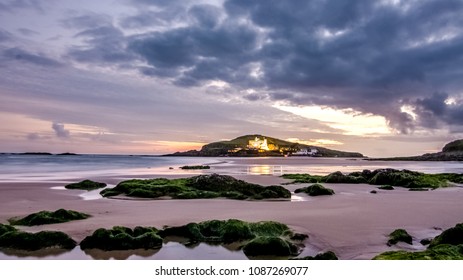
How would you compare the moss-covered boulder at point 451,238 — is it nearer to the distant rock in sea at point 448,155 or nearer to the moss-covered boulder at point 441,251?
the moss-covered boulder at point 441,251

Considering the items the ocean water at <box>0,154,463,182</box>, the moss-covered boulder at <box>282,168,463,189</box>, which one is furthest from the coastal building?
the moss-covered boulder at <box>282,168,463,189</box>

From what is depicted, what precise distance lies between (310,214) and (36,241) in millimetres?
4777

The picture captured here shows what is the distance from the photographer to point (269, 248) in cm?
512

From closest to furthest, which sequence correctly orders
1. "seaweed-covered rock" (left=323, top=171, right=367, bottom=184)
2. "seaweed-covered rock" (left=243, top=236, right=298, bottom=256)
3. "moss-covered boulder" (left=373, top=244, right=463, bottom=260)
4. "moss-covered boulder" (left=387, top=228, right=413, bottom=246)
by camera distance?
"moss-covered boulder" (left=373, top=244, right=463, bottom=260) < "seaweed-covered rock" (left=243, top=236, right=298, bottom=256) < "moss-covered boulder" (left=387, top=228, right=413, bottom=246) < "seaweed-covered rock" (left=323, top=171, right=367, bottom=184)

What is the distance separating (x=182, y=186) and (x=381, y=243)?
7358mm

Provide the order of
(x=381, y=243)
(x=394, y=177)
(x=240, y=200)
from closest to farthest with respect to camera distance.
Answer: (x=381, y=243), (x=240, y=200), (x=394, y=177)

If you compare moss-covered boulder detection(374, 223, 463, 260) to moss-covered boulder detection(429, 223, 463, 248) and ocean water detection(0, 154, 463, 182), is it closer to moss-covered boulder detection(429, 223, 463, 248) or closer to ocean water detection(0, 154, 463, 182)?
moss-covered boulder detection(429, 223, 463, 248)

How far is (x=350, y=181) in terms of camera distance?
1641 cm

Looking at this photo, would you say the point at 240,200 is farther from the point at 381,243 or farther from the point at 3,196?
the point at 3,196

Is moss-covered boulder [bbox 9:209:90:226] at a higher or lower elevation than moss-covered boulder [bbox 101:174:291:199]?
lower

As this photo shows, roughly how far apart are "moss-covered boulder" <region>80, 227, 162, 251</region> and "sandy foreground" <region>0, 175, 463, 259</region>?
1.82 ft

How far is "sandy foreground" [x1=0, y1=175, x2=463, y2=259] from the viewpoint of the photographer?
19.4 ft
